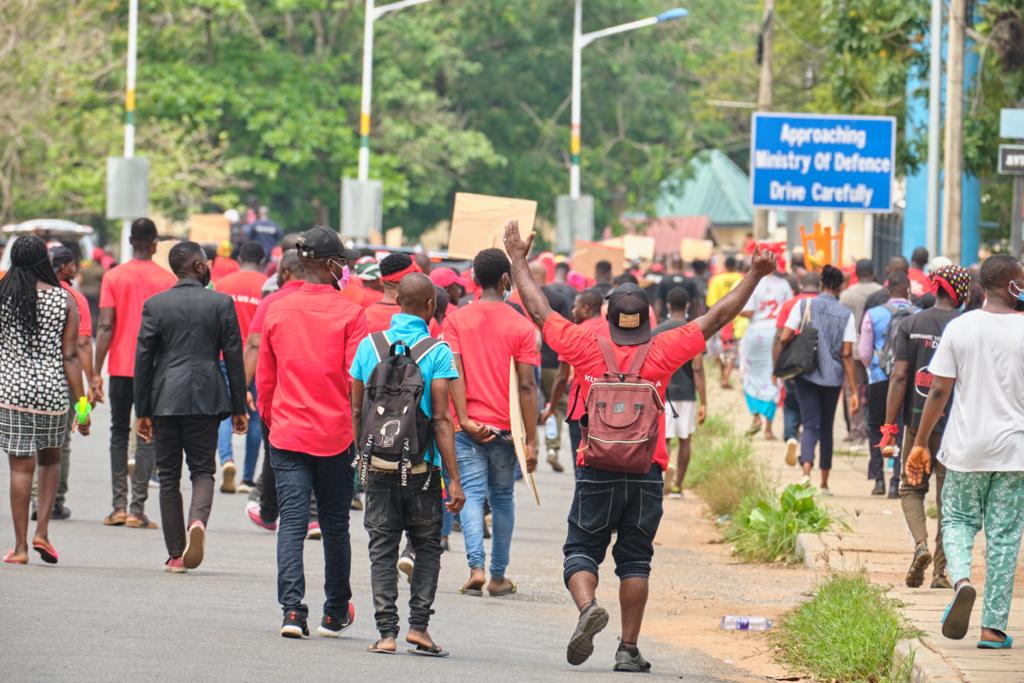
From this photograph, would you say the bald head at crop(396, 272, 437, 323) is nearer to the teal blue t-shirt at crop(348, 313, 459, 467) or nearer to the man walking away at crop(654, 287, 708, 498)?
the teal blue t-shirt at crop(348, 313, 459, 467)

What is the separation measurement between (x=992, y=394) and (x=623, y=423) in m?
1.74

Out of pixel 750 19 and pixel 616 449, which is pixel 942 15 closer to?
pixel 616 449

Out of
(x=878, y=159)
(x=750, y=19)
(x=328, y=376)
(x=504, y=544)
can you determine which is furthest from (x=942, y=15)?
(x=750, y=19)

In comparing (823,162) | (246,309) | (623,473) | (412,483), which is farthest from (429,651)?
(823,162)

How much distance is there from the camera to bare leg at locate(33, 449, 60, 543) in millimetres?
11156

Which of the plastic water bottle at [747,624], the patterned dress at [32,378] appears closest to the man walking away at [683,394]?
the plastic water bottle at [747,624]

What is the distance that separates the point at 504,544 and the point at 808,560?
2.63m

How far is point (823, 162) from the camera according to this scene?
21922 millimetres

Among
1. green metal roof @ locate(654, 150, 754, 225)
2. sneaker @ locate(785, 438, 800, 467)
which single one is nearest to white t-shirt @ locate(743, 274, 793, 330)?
sneaker @ locate(785, 438, 800, 467)

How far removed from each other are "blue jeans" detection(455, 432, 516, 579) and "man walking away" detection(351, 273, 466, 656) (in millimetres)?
1922

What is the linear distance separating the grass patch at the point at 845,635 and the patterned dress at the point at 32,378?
412cm

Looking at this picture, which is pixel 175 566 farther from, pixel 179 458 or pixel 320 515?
pixel 320 515

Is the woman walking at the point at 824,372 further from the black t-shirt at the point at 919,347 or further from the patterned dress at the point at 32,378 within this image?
the patterned dress at the point at 32,378

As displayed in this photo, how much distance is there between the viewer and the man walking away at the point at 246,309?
1490cm
